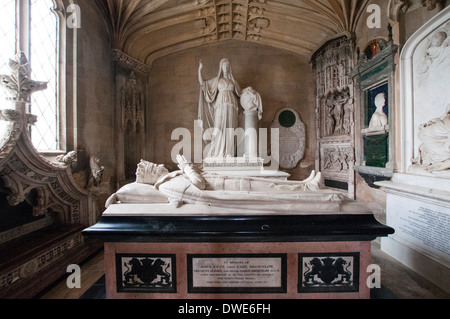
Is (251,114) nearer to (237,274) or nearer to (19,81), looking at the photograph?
(237,274)

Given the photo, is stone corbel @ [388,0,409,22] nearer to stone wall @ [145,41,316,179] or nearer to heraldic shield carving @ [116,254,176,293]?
stone wall @ [145,41,316,179]

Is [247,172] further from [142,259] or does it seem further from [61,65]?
[61,65]

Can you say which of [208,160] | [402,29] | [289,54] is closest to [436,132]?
[402,29]

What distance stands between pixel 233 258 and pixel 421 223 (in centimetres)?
294

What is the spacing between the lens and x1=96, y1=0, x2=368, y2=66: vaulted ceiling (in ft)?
16.9

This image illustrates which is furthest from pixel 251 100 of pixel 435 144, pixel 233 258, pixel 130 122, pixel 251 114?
pixel 233 258

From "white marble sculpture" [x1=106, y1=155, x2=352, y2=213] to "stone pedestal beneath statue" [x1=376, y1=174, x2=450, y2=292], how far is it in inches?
67.2

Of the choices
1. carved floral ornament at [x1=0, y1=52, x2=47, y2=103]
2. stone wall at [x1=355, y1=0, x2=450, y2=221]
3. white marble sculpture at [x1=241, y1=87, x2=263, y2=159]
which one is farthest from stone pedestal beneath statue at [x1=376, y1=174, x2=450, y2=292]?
carved floral ornament at [x1=0, y1=52, x2=47, y2=103]

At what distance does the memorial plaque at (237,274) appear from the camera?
2.23m

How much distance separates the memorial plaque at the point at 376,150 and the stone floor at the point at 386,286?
1.72m

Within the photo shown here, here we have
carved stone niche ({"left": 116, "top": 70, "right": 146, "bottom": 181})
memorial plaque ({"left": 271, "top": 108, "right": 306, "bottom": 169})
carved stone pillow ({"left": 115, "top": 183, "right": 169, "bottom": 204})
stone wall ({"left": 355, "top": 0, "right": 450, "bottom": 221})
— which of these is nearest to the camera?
carved stone pillow ({"left": 115, "top": 183, "right": 169, "bottom": 204})

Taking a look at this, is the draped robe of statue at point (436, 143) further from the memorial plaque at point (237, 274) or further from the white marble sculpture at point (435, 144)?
the memorial plaque at point (237, 274)

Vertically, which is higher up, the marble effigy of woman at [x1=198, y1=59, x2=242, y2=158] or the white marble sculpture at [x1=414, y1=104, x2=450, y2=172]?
the marble effigy of woman at [x1=198, y1=59, x2=242, y2=158]
